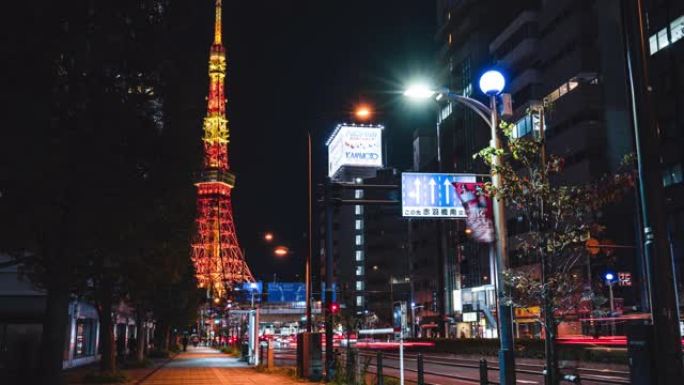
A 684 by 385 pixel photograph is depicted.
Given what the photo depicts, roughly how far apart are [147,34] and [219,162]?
4473 inches

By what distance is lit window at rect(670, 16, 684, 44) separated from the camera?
157 ft

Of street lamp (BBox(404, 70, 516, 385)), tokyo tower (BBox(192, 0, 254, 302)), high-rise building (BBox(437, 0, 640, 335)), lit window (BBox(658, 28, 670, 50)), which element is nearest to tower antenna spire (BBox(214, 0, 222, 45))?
tokyo tower (BBox(192, 0, 254, 302))

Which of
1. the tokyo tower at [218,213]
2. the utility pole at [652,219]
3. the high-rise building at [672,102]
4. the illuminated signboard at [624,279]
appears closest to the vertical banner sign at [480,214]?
the utility pole at [652,219]

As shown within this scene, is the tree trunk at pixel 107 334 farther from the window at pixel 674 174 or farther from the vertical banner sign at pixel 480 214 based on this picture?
the window at pixel 674 174

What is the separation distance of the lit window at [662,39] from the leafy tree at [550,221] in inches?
1801

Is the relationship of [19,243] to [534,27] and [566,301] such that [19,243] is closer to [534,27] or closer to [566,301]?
[566,301]

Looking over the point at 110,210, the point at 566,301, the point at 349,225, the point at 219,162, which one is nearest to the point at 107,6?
the point at 110,210

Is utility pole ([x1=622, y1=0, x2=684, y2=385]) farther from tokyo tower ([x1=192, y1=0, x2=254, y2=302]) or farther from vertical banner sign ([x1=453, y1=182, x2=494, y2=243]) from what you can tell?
tokyo tower ([x1=192, y1=0, x2=254, y2=302])

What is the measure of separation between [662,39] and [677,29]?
1795mm

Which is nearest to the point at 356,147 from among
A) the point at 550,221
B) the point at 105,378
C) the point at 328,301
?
the point at 328,301

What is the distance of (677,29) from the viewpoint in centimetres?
4850

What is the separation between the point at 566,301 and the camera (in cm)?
945

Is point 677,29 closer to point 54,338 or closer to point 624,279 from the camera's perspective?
point 624,279

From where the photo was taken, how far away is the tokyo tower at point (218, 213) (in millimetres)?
120250
